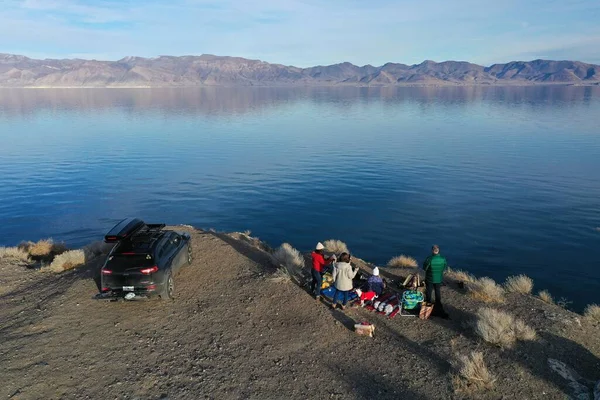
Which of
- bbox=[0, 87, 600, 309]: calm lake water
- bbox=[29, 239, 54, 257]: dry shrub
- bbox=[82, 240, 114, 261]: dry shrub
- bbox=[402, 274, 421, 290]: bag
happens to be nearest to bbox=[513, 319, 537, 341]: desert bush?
bbox=[402, 274, 421, 290]: bag

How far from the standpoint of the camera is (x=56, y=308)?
1198cm

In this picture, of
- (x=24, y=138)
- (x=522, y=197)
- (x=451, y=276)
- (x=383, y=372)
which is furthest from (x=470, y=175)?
(x=24, y=138)

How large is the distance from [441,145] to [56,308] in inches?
1958

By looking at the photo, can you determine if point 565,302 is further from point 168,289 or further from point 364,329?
point 168,289

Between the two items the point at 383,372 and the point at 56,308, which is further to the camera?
the point at 56,308

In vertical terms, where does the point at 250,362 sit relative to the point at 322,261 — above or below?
below

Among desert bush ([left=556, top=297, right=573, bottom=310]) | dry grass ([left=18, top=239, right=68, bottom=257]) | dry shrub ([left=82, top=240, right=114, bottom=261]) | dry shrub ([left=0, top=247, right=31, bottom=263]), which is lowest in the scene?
desert bush ([left=556, top=297, right=573, bottom=310])

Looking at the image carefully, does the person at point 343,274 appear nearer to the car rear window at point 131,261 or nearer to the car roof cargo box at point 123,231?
the car rear window at point 131,261

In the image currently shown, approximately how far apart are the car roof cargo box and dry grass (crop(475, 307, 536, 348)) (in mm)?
10375

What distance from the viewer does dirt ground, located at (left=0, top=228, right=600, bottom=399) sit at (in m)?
8.90

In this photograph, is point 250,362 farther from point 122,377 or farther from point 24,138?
point 24,138

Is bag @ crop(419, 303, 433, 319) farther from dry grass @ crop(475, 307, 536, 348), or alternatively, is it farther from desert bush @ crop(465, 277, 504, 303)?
desert bush @ crop(465, 277, 504, 303)

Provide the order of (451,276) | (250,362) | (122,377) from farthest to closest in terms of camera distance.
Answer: (451,276) → (250,362) → (122,377)

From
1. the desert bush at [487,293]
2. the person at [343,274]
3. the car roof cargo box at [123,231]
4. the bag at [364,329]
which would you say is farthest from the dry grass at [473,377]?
the car roof cargo box at [123,231]
